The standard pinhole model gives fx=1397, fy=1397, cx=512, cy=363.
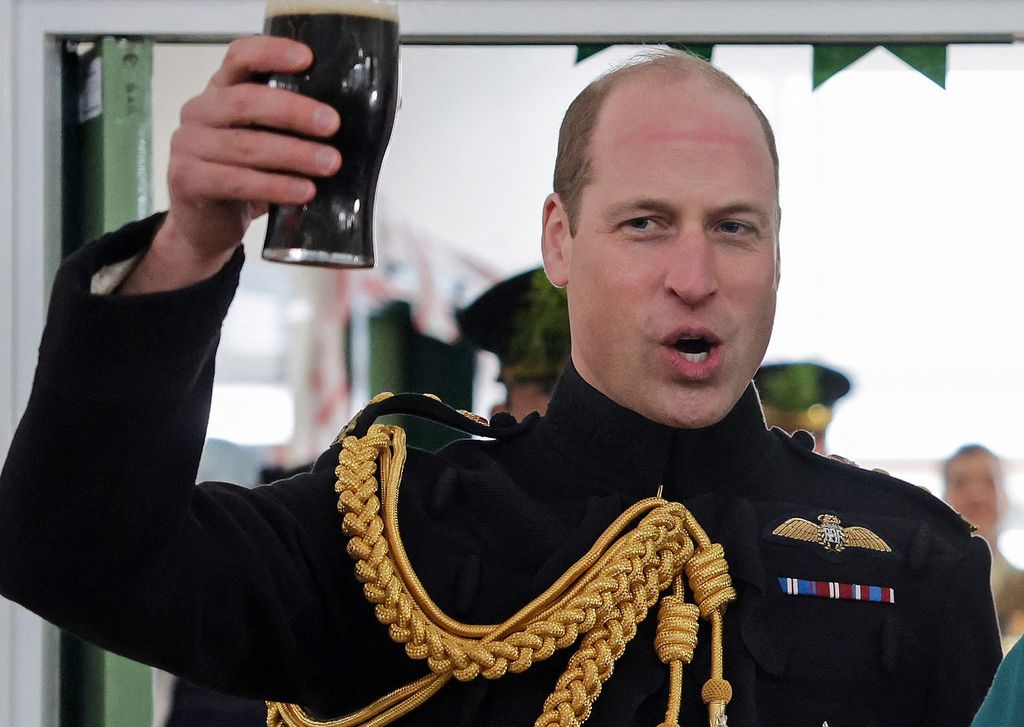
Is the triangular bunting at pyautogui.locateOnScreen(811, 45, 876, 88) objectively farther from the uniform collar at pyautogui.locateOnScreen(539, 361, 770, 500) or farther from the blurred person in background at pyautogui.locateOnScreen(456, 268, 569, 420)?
the uniform collar at pyautogui.locateOnScreen(539, 361, 770, 500)

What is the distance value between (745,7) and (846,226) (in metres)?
0.33

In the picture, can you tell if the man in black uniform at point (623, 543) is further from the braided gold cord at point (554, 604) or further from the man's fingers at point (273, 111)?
the man's fingers at point (273, 111)

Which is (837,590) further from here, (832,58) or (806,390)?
(832,58)

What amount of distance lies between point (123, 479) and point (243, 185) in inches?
8.7

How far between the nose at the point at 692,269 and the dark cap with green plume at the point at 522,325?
670mm

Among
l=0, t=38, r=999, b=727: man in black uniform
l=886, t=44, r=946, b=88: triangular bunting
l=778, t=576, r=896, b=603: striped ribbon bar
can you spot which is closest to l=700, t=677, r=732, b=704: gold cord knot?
l=0, t=38, r=999, b=727: man in black uniform

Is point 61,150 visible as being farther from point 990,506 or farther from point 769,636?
point 990,506

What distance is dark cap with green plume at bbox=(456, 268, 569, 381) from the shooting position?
194 centimetres

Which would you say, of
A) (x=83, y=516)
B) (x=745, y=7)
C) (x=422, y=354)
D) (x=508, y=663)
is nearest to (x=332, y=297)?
(x=422, y=354)

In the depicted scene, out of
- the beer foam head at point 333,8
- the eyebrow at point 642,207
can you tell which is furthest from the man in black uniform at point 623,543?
the beer foam head at point 333,8

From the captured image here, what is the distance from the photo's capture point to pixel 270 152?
0.88 metres

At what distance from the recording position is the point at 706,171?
1.30m

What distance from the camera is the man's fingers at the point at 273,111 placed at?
2.87 feet

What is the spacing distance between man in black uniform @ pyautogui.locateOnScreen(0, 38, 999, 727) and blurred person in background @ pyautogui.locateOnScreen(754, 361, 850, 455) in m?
0.49
